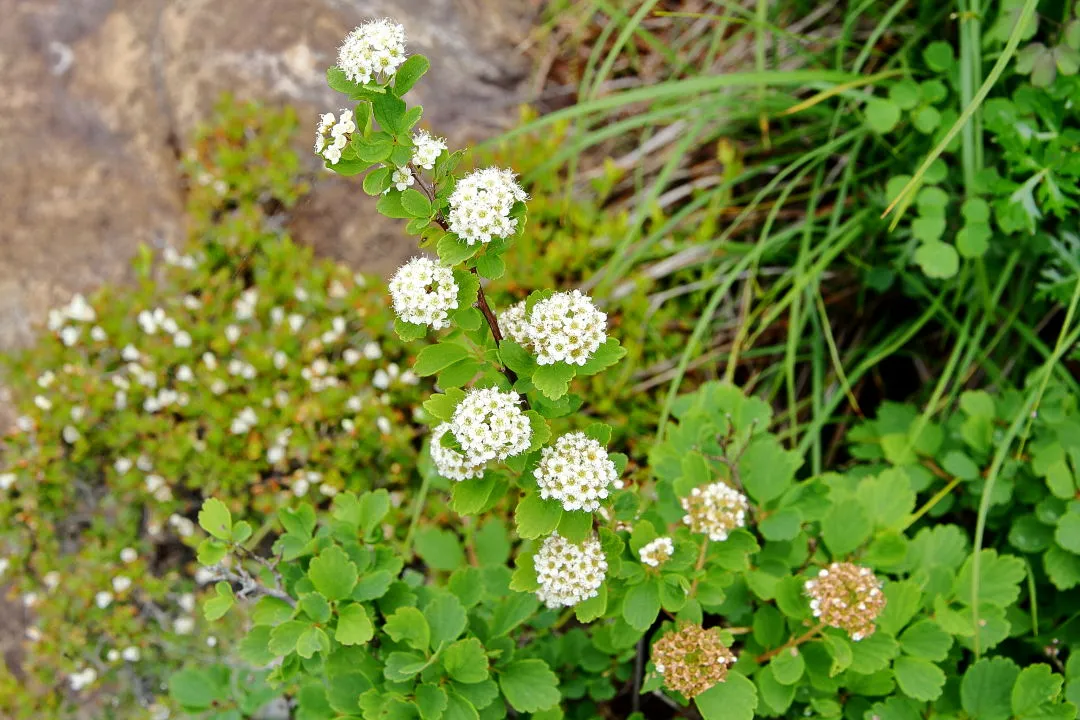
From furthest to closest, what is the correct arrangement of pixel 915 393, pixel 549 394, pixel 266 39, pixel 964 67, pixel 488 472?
pixel 266 39 → pixel 915 393 → pixel 964 67 → pixel 488 472 → pixel 549 394

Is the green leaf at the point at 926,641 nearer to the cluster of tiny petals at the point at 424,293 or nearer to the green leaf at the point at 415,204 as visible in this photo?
the cluster of tiny petals at the point at 424,293

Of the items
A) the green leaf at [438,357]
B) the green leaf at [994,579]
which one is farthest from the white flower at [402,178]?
the green leaf at [994,579]

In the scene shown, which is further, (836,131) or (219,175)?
(219,175)

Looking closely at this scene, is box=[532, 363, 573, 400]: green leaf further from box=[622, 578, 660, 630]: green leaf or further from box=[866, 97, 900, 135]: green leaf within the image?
box=[866, 97, 900, 135]: green leaf

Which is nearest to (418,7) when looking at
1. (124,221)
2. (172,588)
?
(124,221)

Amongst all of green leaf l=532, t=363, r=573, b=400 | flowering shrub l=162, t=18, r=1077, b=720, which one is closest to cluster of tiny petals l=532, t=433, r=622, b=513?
flowering shrub l=162, t=18, r=1077, b=720

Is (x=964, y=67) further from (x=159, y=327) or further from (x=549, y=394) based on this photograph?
(x=159, y=327)
